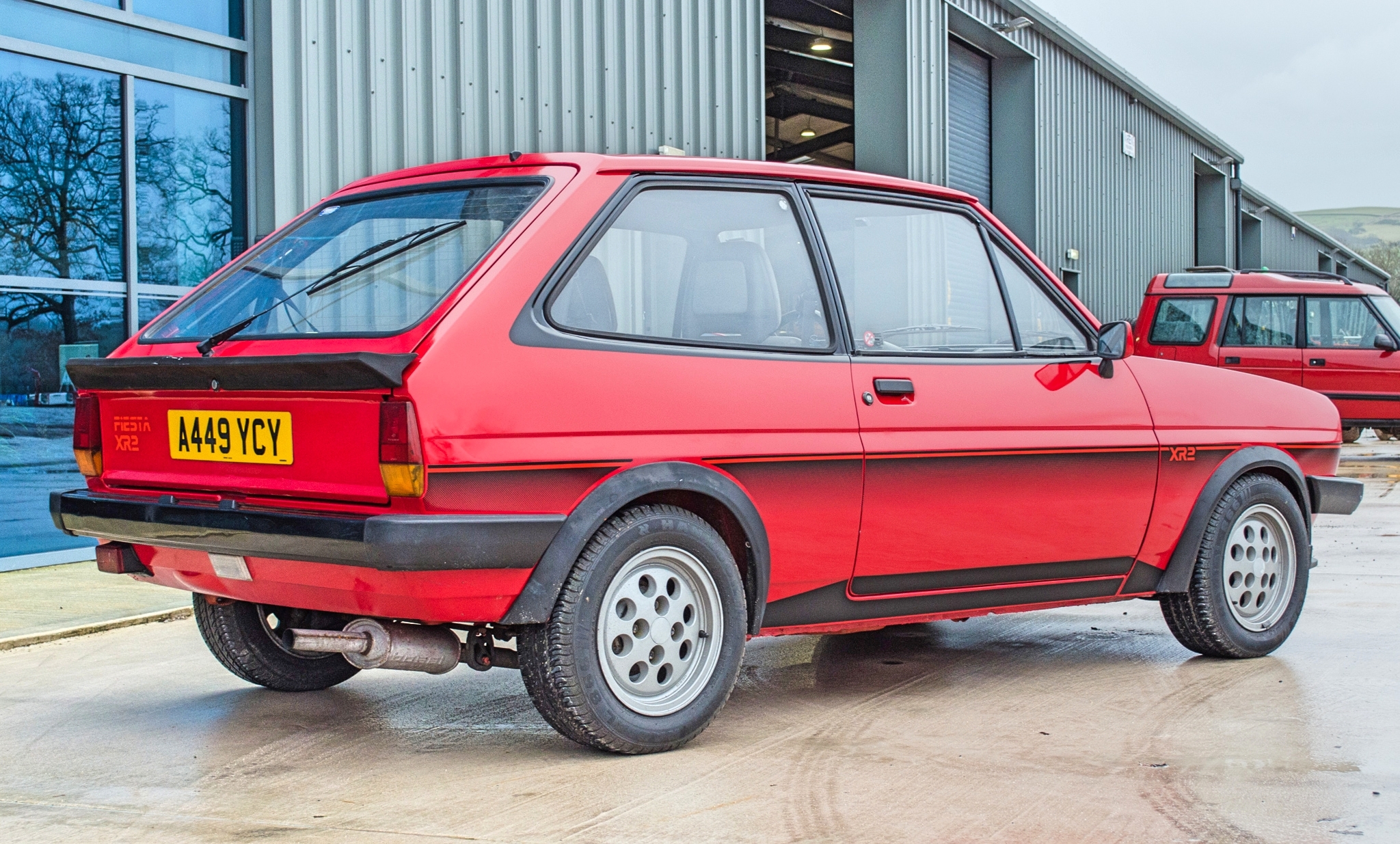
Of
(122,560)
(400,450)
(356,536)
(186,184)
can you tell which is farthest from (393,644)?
(186,184)

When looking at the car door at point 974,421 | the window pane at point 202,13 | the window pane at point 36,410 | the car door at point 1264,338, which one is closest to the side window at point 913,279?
the car door at point 974,421

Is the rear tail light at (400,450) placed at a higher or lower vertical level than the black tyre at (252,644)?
higher

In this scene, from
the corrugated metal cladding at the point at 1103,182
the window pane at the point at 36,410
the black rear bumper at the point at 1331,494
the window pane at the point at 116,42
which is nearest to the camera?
the black rear bumper at the point at 1331,494

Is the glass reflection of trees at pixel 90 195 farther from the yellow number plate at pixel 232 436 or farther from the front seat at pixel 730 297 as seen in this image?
the front seat at pixel 730 297

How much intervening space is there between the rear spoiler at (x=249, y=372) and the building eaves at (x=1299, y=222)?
106ft

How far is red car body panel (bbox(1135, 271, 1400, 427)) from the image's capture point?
14.7 metres

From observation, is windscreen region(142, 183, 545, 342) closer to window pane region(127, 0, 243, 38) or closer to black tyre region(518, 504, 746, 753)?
black tyre region(518, 504, 746, 753)

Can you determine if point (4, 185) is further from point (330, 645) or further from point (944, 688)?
point (944, 688)

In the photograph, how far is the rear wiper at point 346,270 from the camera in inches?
150

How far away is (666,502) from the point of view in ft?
12.4

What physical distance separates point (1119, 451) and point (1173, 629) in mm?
844

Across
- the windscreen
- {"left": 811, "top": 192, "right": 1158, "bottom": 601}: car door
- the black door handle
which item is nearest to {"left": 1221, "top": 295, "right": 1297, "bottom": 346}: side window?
{"left": 811, "top": 192, "right": 1158, "bottom": 601}: car door

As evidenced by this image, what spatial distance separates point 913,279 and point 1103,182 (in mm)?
18688

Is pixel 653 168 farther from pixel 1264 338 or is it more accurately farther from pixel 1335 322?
pixel 1335 322
